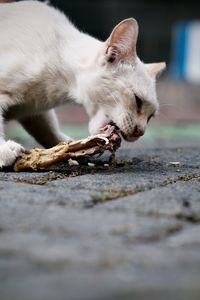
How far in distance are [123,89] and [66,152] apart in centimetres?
41

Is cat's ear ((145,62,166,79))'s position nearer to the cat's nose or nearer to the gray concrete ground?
the cat's nose

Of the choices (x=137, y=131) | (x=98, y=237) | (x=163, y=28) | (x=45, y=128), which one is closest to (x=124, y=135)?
(x=137, y=131)

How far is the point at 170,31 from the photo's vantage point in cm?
1123

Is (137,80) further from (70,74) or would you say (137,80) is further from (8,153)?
(8,153)

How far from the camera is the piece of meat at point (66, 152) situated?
292 cm

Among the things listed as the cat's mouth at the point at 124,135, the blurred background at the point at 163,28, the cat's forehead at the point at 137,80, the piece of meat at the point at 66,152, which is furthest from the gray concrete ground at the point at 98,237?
the blurred background at the point at 163,28

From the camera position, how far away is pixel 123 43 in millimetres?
3117

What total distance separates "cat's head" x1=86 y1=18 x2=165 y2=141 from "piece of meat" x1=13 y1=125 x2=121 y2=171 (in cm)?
13

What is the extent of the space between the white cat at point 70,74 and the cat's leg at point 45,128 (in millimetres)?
264

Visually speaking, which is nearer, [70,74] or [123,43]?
[123,43]

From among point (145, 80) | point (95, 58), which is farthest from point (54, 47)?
point (145, 80)

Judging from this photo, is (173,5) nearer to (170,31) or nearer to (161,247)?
(170,31)

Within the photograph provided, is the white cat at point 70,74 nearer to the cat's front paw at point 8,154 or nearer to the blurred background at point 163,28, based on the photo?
the cat's front paw at point 8,154

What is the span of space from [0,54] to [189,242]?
5.70ft
